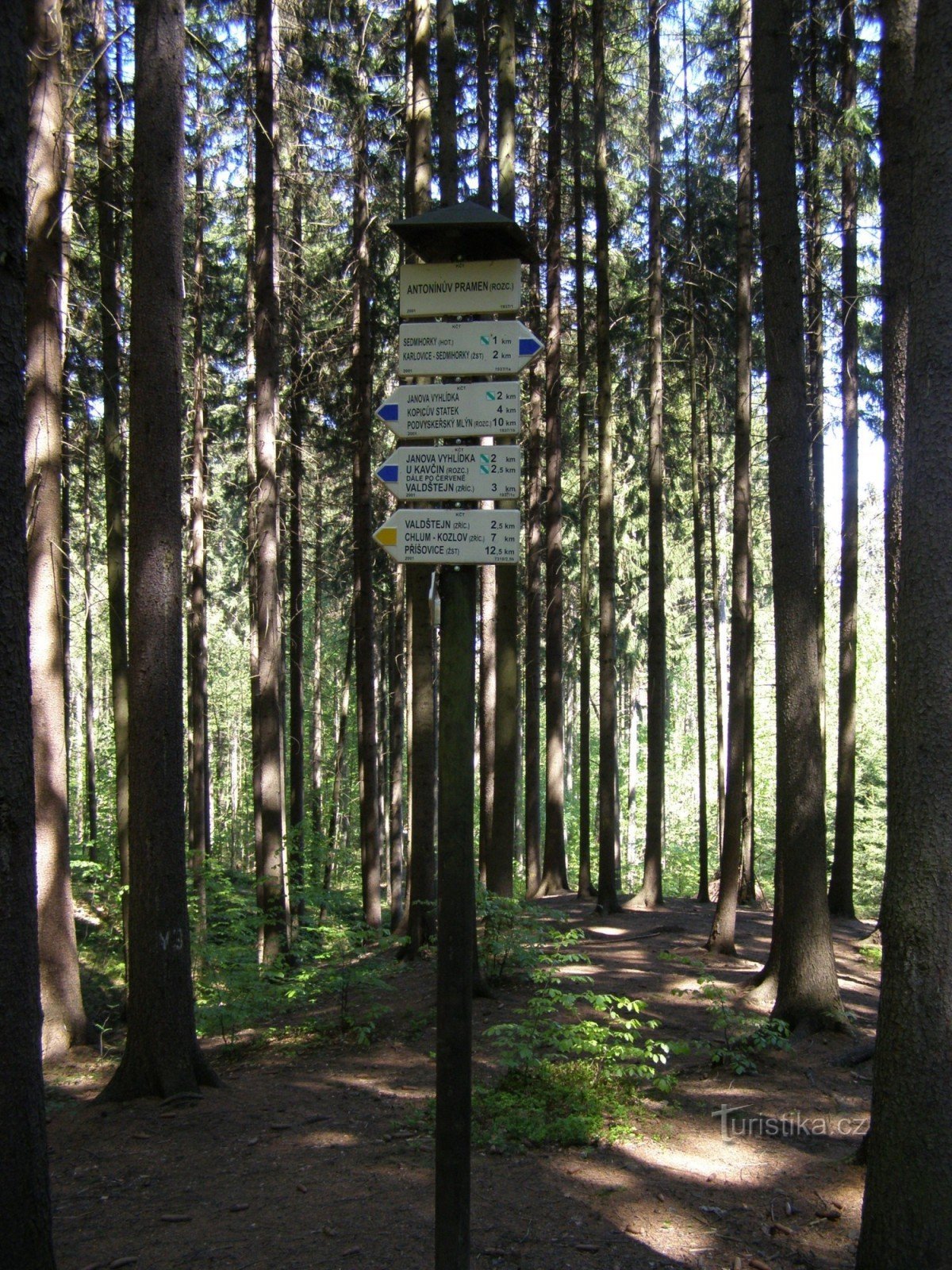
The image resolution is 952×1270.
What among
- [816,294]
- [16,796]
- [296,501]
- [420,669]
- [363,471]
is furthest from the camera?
[296,501]

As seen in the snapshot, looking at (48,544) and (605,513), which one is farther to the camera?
(605,513)

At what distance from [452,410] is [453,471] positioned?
0.27 m

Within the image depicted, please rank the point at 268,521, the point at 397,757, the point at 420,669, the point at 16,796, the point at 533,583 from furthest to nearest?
the point at 397,757 < the point at 533,583 < the point at 268,521 < the point at 420,669 < the point at 16,796

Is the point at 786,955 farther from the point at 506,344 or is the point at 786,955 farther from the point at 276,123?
the point at 276,123

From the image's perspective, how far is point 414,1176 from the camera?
552cm

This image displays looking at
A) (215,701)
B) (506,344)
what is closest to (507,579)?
(506,344)

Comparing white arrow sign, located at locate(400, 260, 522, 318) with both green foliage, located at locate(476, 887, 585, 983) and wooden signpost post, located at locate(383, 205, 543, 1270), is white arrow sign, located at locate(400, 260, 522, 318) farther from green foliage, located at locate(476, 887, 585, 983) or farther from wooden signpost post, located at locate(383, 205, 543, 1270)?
green foliage, located at locate(476, 887, 585, 983)

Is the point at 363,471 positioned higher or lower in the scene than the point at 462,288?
higher

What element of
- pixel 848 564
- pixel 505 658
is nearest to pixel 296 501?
pixel 505 658

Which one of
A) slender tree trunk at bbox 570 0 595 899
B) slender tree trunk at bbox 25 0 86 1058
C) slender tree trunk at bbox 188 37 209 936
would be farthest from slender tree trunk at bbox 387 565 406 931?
slender tree trunk at bbox 25 0 86 1058

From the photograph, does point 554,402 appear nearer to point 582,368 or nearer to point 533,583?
point 582,368

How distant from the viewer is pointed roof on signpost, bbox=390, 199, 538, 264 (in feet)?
12.0

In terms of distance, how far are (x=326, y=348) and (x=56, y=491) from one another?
717 cm

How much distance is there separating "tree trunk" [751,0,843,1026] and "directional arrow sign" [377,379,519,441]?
5.40 meters
